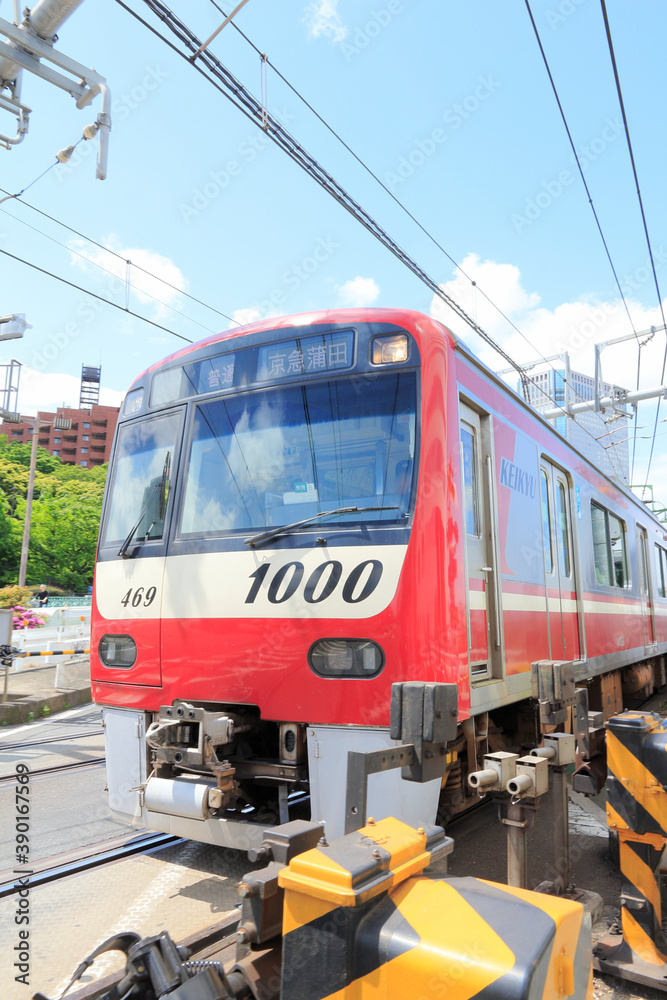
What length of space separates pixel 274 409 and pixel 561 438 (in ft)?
11.6

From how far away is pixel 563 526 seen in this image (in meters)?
6.41

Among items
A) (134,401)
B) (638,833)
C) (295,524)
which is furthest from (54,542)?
(638,833)

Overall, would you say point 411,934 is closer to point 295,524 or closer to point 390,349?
point 295,524

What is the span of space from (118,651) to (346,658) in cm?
169

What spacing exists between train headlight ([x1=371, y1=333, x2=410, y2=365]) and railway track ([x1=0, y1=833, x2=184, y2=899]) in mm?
3514

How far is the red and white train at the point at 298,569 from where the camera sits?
3.53 meters

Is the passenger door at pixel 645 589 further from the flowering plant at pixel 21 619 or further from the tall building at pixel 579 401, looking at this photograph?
the flowering plant at pixel 21 619

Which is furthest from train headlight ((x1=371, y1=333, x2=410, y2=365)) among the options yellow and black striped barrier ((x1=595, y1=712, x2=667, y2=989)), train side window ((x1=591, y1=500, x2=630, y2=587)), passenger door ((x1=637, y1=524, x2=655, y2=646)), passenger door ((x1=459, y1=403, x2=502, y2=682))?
passenger door ((x1=637, y1=524, x2=655, y2=646))

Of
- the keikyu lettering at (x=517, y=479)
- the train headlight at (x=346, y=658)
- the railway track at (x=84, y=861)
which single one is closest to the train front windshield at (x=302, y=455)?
the train headlight at (x=346, y=658)

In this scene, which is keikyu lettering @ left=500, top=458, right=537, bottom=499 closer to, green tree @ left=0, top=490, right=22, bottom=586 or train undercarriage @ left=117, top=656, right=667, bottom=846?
train undercarriage @ left=117, top=656, right=667, bottom=846

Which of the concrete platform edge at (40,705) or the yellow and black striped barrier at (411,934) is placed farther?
the concrete platform edge at (40,705)

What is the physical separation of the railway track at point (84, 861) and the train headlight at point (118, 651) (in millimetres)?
1214

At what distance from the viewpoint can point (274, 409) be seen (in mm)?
4082

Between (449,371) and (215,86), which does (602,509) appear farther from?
(215,86)
